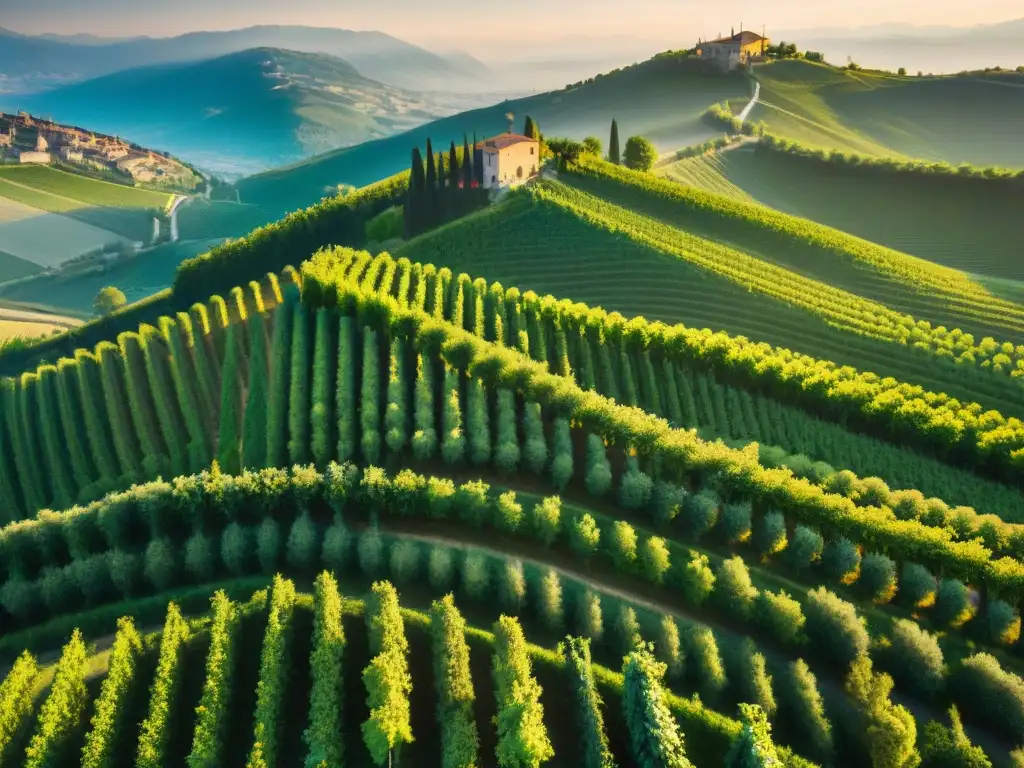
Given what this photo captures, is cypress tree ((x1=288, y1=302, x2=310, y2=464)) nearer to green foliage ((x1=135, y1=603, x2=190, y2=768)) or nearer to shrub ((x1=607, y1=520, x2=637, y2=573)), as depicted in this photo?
green foliage ((x1=135, y1=603, x2=190, y2=768))

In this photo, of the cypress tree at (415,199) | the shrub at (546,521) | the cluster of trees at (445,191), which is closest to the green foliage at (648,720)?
the shrub at (546,521)

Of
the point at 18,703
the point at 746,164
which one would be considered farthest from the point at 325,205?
the point at 18,703

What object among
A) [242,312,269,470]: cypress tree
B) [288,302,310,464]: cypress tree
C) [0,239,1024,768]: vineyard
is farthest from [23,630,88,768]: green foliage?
[242,312,269,470]: cypress tree

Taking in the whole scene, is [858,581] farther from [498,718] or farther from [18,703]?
[18,703]

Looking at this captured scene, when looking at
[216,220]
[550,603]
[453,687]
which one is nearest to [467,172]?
[550,603]

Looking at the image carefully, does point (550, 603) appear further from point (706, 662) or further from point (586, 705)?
point (706, 662)

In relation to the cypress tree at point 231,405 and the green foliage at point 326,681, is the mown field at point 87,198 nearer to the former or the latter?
the cypress tree at point 231,405

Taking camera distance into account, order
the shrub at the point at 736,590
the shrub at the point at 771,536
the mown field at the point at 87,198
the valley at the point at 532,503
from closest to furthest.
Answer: the valley at the point at 532,503, the shrub at the point at 736,590, the shrub at the point at 771,536, the mown field at the point at 87,198
